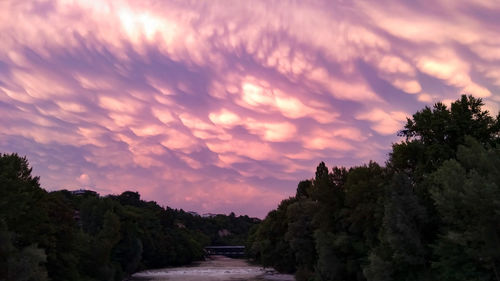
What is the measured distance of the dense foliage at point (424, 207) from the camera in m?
34.5

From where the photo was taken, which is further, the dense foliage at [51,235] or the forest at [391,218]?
the dense foliage at [51,235]

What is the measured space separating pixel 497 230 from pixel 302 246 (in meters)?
52.7

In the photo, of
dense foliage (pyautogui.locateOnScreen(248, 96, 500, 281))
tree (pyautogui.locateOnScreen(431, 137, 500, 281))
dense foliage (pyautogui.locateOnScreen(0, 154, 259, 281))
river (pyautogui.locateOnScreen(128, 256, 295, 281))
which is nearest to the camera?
tree (pyautogui.locateOnScreen(431, 137, 500, 281))

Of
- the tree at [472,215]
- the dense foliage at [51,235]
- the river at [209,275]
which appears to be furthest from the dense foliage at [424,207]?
the dense foliage at [51,235]

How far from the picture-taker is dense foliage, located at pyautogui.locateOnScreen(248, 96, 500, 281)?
34.5 meters

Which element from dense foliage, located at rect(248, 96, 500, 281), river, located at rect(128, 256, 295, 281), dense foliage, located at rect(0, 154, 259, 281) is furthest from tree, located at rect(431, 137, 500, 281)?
river, located at rect(128, 256, 295, 281)

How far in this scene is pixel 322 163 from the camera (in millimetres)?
107562

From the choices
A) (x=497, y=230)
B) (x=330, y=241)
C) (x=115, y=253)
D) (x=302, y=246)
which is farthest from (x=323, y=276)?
(x=115, y=253)

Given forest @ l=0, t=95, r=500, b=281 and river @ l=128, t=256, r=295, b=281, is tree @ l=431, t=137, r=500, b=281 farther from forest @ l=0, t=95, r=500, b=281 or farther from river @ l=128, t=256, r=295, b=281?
river @ l=128, t=256, r=295, b=281

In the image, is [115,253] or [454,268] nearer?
[454,268]

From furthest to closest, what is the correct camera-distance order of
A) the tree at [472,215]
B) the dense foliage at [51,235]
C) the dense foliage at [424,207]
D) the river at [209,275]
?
the river at [209,275] < the dense foliage at [51,235] < the dense foliage at [424,207] < the tree at [472,215]

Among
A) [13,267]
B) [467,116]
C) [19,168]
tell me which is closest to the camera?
[13,267]

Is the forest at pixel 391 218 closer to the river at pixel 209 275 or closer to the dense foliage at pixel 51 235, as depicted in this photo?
the dense foliage at pixel 51 235

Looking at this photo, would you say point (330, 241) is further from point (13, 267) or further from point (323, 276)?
point (13, 267)
